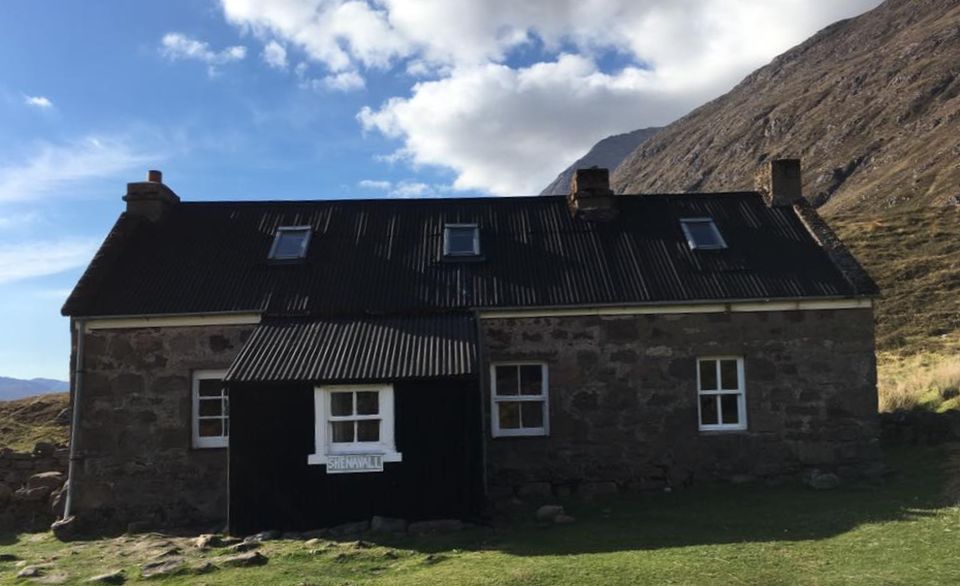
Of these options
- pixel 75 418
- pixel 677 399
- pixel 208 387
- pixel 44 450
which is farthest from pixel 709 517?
pixel 44 450

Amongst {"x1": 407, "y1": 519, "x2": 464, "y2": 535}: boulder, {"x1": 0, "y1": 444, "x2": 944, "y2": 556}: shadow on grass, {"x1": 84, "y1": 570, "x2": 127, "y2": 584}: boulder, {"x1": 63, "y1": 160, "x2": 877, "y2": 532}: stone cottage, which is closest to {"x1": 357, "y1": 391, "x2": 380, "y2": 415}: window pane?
{"x1": 63, "y1": 160, "x2": 877, "y2": 532}: stone cottage

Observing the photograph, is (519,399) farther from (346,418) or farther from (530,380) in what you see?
(346,418)

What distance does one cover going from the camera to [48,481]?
1686cm

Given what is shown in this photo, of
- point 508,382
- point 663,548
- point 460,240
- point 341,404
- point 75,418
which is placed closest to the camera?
point 663,548

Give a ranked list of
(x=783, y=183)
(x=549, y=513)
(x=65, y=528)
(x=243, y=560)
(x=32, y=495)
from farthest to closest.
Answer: (x=783, y=183) → (x=32, y=495) → (x=65, y=528) → (x=549, y=513) → (x=243, y=560)

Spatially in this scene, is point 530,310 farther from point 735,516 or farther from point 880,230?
point 880,230

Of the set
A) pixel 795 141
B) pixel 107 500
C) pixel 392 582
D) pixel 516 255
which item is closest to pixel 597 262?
Result: pixel 516 255

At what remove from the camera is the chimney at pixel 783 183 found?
19.0 m

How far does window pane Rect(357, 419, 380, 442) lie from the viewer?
13.5 metres

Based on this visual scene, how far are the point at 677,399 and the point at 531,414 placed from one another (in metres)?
3.00

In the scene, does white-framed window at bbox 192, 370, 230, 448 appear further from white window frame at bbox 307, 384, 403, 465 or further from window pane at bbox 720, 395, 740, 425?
window pane at bbox 720, 395, 740, 425

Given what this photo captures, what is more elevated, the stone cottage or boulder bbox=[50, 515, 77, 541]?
the stone cottage

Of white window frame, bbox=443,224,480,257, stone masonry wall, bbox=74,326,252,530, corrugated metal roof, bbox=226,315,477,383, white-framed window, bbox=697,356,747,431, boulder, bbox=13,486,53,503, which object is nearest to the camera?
corrugated metal roof, bbox=226,315,477,383

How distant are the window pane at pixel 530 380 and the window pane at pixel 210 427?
20.6 feet
